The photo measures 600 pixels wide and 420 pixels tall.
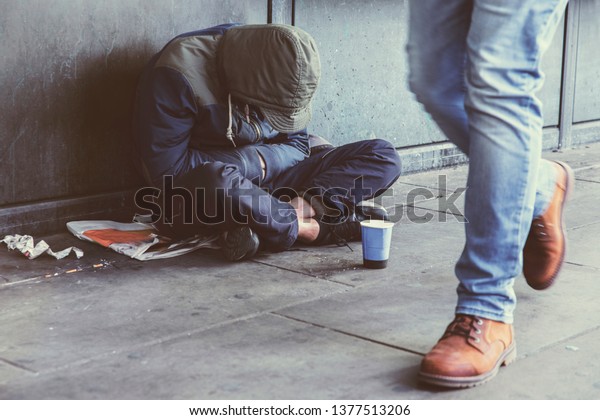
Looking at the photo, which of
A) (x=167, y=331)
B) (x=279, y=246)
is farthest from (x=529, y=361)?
(x=279, y=246)

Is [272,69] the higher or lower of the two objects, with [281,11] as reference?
lower

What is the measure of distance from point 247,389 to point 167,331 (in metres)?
0.52

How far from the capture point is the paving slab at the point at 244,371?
7.43 feet

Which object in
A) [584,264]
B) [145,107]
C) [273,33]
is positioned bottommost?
[584,264]

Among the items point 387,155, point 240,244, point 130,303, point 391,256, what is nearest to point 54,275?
point 130,303

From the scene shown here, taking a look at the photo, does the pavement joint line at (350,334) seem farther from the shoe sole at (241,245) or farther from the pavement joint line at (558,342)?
the shoe sole at (241,245)

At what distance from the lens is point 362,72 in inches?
196

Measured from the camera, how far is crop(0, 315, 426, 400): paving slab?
2266mm

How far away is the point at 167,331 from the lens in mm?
2732

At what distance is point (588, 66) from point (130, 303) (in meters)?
4.40

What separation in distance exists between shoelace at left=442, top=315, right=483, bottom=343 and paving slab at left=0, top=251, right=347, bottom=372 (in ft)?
2.54

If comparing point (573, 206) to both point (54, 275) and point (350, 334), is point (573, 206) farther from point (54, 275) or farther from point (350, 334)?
point (54, 275)

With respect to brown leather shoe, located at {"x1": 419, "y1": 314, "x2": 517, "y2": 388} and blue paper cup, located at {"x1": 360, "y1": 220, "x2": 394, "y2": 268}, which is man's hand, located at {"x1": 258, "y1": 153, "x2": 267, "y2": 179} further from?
brown leather shoe, located at {"x1": 419, "y1": 314, "x2": 517, "y2": 388}
